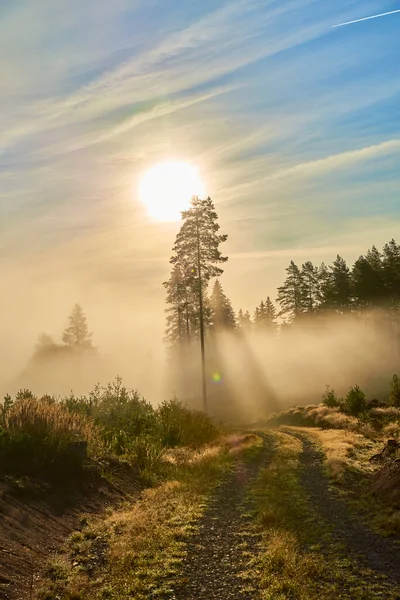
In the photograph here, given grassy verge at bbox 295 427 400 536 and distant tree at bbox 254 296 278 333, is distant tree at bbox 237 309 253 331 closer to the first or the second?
distant tree at bbox 254 296 278 333

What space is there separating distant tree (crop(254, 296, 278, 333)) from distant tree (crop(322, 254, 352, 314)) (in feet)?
98.3

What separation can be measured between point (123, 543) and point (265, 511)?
3761 mm

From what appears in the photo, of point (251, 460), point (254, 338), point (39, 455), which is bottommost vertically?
point (251, 460)

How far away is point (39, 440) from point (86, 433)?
6.17 ft

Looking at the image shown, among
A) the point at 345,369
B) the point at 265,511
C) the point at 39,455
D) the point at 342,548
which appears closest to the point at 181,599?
the point at 342,548

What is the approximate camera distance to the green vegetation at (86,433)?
434 inches

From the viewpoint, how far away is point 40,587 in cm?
663

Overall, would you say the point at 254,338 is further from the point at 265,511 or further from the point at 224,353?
the point at 265,511

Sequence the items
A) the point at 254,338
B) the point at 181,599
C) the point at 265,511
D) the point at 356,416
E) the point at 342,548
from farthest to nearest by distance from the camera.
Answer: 1. the point at 254,338
2. the point at 356,416
3. the point at 265,511
4. the point at 342,548
5. the point at 181,599

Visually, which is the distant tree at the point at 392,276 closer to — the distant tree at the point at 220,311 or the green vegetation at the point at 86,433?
the distant tree at the point at 220,311

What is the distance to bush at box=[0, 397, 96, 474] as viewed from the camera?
35.1ft

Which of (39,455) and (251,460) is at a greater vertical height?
(39,455)

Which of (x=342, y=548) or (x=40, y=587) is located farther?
(x=342, y=548)

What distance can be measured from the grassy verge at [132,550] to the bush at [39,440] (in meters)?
1.97
